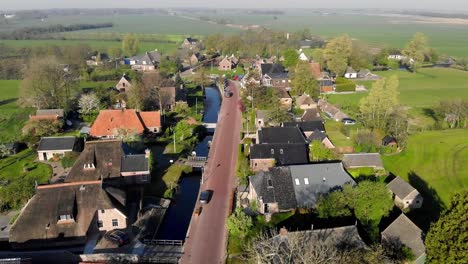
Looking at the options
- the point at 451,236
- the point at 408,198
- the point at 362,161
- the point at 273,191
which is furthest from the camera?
the point at 362,161

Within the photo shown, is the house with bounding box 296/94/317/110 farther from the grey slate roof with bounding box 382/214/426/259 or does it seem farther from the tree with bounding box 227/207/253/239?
the tree with bounding box 227/207/253/239

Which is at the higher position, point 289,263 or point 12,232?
point 289,263

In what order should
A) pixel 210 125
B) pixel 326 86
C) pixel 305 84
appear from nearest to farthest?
pixel 210 125 → pixel 305 84 → pixel 326 86

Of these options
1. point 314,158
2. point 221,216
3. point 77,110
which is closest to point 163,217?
point 221,216

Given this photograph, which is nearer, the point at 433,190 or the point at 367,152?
the point at 433,190

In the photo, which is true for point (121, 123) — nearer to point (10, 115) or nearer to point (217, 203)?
point (217, 203)

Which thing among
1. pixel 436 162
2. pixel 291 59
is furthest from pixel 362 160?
pixel 291 59

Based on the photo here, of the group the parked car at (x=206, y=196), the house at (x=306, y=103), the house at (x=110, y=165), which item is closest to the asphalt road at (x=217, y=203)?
the parked car at (x=206, y=196)

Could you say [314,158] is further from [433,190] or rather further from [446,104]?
[446,104]

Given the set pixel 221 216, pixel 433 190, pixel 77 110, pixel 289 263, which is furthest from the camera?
pixel 77 110
